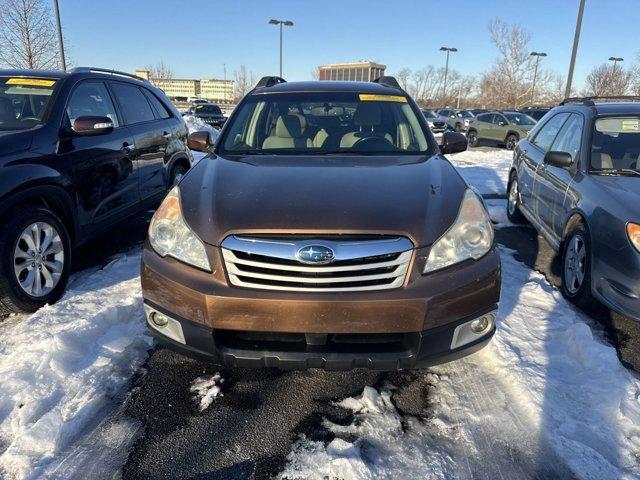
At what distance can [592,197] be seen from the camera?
3670 millimetres

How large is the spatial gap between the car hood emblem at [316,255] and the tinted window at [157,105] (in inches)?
175

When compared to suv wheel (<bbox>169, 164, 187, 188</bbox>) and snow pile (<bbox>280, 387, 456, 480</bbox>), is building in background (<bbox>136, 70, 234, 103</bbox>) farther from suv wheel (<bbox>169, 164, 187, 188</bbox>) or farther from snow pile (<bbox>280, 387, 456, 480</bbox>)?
snow pile (<bbox>280, 387, 456, 480</bbox>)

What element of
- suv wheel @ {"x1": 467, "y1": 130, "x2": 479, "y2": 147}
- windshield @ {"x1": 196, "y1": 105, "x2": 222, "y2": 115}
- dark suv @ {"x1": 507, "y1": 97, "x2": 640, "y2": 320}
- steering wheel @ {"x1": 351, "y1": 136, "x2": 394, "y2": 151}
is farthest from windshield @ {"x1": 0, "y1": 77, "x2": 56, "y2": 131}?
windshield @ {"x1": 196, "y1": 105, "x2": 222, "y2": 115}

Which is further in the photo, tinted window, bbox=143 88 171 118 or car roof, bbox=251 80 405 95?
tinted window, bbox=143 88 171 118

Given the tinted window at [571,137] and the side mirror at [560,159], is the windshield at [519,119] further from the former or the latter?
the side mirror at [560,159]

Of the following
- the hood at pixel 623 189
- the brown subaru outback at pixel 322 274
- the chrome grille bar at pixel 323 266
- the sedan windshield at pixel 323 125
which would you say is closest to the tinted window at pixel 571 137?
the hood at pixel 623 189

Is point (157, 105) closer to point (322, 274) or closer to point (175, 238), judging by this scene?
point (175, 238)

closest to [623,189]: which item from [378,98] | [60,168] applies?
[378,98]

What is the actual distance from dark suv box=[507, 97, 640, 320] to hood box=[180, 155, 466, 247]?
128cm

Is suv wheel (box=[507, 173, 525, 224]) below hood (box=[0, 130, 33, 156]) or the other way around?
below

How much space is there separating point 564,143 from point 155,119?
4605 mm

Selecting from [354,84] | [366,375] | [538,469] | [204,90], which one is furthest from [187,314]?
[204,90]

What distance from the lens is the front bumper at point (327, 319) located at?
2174mm

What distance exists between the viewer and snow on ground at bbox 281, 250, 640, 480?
2084 millimetres
